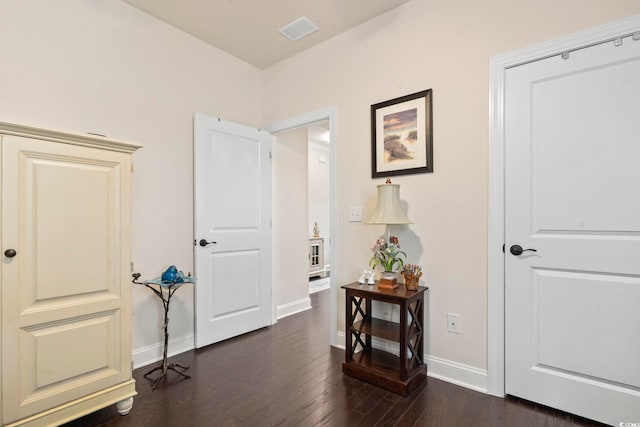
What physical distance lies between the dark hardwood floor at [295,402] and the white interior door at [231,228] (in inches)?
19.6

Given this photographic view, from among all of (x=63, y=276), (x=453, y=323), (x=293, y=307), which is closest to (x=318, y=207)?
(x=293, y=307)

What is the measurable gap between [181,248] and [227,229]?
46cm

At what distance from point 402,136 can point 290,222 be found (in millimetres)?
1842

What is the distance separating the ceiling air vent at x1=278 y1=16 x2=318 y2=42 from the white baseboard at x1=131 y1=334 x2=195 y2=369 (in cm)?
293

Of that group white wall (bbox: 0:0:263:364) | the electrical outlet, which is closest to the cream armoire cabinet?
white wall (bbox: 0:0:263:364)

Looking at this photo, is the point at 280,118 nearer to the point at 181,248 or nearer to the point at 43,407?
the point at 181,248

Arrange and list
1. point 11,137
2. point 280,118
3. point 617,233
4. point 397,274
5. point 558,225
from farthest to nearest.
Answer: point 280,118
point 397,274
point 558,225
point 617,233
point 11,137

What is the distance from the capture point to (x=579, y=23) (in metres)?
1.83

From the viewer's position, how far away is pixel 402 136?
252cm

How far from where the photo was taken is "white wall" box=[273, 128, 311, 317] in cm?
367

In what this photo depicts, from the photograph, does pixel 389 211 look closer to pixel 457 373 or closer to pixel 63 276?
pixel 457 373

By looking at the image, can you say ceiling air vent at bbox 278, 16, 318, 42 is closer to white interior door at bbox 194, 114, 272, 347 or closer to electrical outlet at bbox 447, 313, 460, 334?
white interior door at bbox 194, 114, 272, 347

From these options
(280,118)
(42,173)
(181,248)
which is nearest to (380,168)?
(280,118)

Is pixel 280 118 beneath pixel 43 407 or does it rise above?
above
